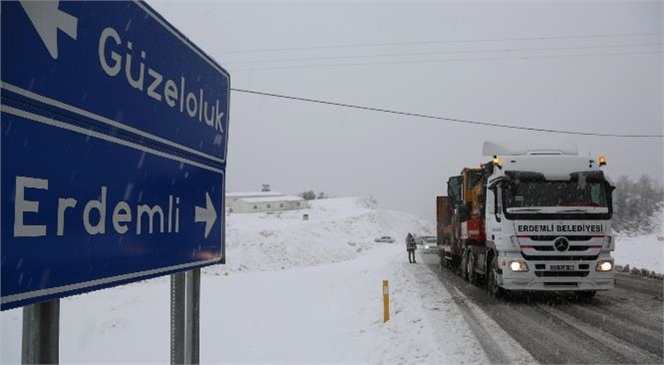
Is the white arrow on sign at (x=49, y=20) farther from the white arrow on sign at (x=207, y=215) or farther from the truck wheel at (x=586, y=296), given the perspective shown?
the truck wheel at (x=586, y=296)

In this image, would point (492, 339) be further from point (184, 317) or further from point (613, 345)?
point (184, 317)

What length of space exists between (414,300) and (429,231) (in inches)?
4048

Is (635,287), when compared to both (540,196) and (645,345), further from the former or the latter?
(645,345)

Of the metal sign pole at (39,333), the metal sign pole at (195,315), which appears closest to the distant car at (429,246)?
the metal sign pole at (195,315)

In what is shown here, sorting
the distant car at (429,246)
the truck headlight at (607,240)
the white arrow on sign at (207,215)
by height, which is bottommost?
the distant car at (429,246)

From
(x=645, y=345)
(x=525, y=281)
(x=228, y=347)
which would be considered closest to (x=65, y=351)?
(x=228, y=347)

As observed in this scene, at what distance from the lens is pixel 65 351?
9828 millimetres

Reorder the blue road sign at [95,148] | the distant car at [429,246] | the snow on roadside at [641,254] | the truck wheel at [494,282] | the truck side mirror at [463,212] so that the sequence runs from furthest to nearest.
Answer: the distant car at [429,246], the snow on roadside at [641,254], the truck side mirror at [463,212], the truck wheel at [494,282], the blue road sign at [95,148]

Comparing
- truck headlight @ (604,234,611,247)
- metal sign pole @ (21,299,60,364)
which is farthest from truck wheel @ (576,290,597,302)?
metal sign pole @ (21,299,60,364)

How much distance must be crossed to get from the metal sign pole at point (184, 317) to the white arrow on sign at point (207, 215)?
0.25 metres

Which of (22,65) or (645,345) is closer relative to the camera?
(22,65)

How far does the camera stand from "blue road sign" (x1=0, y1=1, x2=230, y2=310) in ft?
4.08

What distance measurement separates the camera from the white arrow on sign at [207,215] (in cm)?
238

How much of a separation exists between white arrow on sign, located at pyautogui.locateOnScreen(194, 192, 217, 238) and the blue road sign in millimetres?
25
